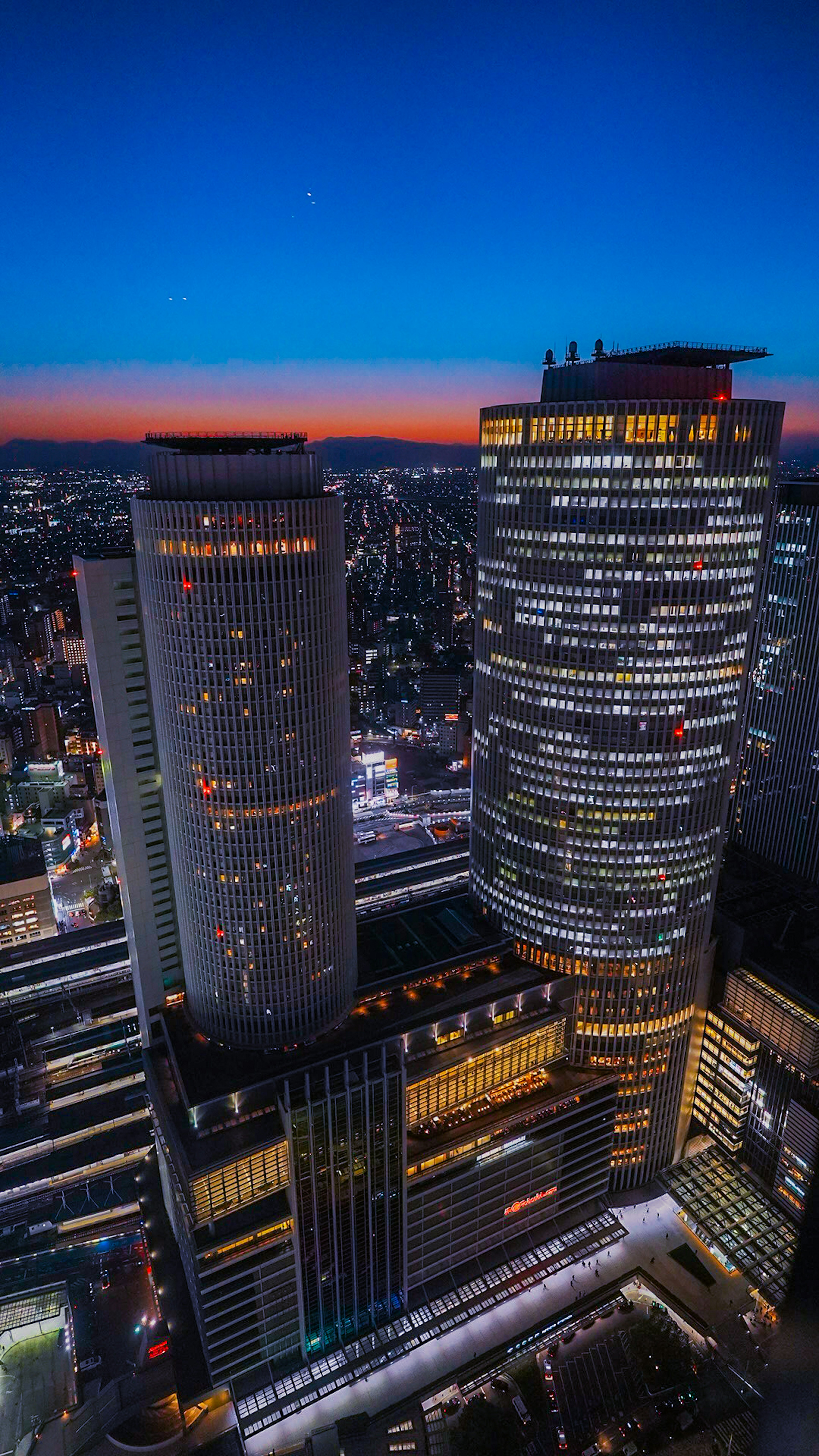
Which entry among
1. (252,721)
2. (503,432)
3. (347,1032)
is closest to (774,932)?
(347,1032)

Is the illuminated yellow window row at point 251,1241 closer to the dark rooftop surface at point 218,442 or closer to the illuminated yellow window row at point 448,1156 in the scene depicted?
the illuminated yellow window row at point 448,1156

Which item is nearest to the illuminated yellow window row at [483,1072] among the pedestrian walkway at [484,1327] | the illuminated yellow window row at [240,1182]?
the illuminated yellow window row at [240,1182]

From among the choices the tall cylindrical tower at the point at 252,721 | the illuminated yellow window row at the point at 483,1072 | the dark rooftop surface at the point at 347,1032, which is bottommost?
the illuminated yellow window row at the point at 483,1072

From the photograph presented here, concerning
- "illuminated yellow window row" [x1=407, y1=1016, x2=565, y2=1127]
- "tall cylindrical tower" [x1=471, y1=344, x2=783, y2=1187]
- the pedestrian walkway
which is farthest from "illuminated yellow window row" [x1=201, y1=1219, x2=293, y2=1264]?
"tall cylindrical tower" [x1=471, y1=344, x2=783, y2=1187]

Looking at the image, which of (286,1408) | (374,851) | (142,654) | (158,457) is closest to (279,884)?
(142,654)

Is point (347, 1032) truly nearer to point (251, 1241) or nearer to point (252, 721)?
point (251, 1241)

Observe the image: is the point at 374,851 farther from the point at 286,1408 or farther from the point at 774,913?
the point at 286,1408
